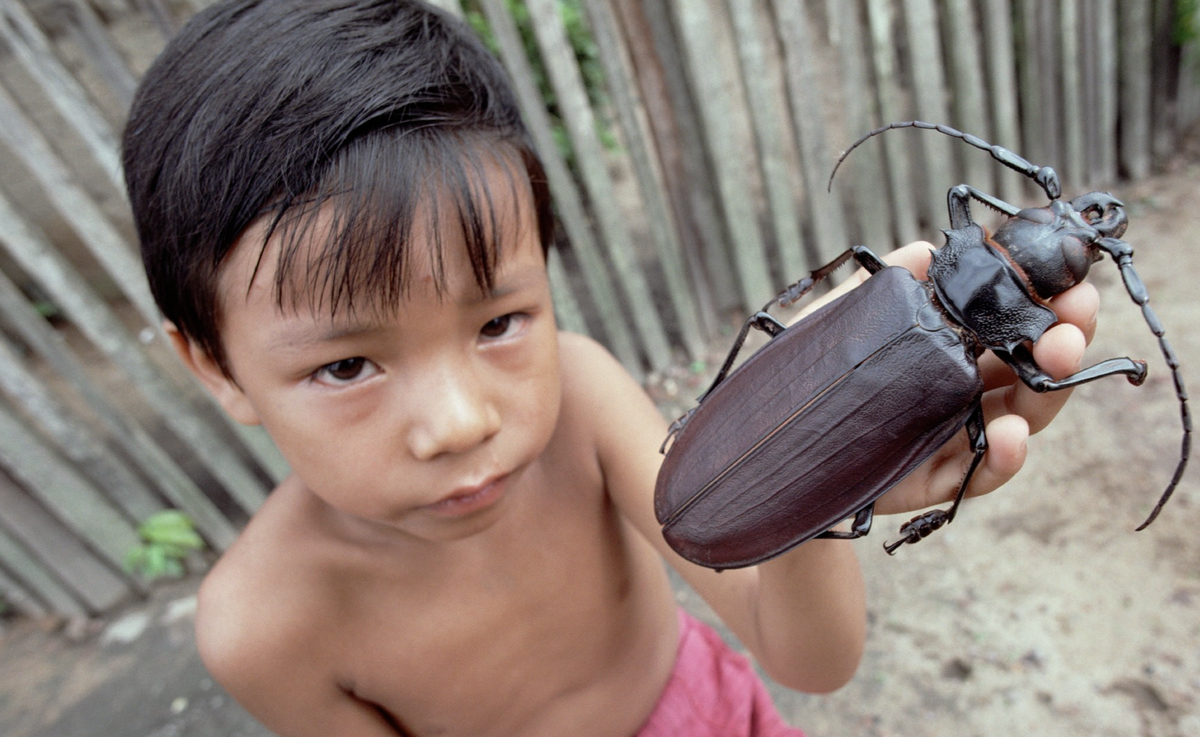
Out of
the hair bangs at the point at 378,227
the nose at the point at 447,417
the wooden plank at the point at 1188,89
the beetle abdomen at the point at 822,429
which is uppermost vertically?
the hair bangs at the point at 378,227

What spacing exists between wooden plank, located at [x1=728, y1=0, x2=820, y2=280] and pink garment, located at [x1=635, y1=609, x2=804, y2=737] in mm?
2592

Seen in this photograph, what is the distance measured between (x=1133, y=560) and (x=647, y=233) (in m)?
3.56

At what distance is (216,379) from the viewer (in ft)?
4.08

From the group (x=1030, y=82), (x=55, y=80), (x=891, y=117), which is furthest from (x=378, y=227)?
(x=1030, y=82)

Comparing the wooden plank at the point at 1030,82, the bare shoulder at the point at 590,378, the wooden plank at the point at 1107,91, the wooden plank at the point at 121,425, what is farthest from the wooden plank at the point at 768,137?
the wooden plank at the point at 121,425

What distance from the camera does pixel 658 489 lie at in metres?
Answer: 1.23

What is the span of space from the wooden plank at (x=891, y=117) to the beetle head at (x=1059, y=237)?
274 cm

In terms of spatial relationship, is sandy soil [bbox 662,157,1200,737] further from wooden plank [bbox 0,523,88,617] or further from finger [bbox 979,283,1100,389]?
wooden plank [bbox 0,523,88,617]

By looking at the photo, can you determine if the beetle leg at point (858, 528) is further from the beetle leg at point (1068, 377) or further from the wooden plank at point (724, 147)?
the wooden plank at point (724, 147)

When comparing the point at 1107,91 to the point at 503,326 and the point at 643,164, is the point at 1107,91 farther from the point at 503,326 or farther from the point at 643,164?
the point at 503,326

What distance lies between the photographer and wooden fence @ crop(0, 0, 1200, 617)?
2.82 m

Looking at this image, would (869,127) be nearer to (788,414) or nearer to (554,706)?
(788,414)

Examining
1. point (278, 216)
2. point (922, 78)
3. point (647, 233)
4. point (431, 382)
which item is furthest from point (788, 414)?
point (647, 233)

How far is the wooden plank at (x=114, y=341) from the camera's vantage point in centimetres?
269
